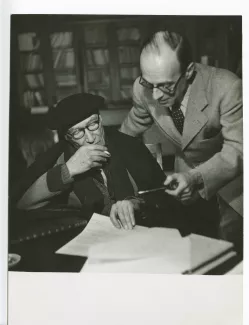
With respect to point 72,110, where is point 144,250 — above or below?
below

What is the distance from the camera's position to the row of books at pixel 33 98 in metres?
1.74

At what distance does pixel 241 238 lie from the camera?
5.66 ft

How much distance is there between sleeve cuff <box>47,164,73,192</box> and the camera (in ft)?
5.69

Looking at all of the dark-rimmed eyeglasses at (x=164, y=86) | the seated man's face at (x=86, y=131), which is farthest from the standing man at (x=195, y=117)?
the seated man's face at (x=86, y=131)

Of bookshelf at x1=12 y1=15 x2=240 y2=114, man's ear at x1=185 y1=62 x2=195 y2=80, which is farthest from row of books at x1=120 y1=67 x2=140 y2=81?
man's ear at x1=185 y1=62 x2=195 y2=80

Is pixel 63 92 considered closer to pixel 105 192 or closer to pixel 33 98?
pixel 33 98

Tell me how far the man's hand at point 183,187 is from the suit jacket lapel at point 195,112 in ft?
0.43

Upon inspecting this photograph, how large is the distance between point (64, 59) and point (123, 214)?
2.45ft

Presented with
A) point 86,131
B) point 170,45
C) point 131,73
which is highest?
point 170,45

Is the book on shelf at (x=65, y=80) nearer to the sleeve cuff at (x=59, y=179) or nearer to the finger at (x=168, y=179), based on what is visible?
the sleeve cuff at (x=59, y=179)

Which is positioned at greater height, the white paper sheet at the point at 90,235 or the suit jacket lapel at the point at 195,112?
the suit jacket lapel at the point at 195,112

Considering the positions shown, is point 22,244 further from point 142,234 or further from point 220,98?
point 220,98

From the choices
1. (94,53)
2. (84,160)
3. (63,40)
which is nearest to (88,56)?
(94,53)

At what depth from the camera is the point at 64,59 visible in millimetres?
1746
